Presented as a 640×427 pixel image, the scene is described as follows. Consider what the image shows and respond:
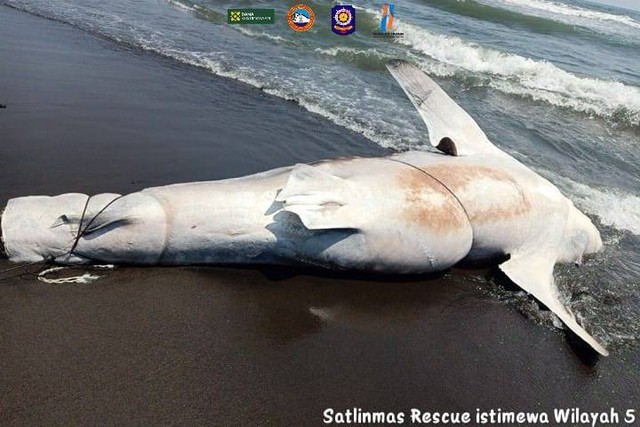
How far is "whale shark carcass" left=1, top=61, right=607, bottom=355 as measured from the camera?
3.71m

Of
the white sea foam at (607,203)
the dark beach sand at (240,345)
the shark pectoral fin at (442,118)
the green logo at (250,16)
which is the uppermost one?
the green logo at (250,16)

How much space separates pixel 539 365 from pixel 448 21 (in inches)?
895

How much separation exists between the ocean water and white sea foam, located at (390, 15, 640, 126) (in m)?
0.05

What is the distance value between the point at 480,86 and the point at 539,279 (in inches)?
382

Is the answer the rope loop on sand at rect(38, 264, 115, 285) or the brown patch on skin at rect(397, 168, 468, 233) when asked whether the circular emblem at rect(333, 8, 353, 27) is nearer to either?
the brown patch on skin at rect(397, 168, 468, 233)

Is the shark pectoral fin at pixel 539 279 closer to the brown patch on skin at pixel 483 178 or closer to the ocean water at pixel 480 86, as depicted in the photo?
the ocean water at pixel 480 86

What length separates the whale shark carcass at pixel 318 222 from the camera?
12.2ft

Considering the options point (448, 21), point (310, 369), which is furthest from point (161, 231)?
point (448, 21)

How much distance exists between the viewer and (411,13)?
24.8m

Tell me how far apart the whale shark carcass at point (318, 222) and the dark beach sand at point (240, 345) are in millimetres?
257

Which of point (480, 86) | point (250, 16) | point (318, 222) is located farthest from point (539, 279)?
point (250, 16)

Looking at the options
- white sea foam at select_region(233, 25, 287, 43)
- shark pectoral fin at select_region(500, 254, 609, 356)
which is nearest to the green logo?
white sea foam at select_region(233, 25, 287, 43)

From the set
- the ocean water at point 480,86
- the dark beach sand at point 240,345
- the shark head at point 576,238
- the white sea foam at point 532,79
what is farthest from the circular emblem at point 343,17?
the shark head at point 576,238

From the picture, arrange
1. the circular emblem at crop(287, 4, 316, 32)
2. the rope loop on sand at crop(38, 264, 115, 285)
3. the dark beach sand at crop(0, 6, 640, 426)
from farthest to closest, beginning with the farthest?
the circular emblem at crop(287, 4, 316, 32) → the rope loop on sand at crop(38, 264, 115, 285) → the dark beach sand at crop(0, 6, 640, 426)
